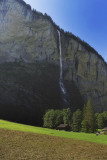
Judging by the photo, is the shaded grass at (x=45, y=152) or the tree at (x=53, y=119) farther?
the tree at (x=53, y=119)

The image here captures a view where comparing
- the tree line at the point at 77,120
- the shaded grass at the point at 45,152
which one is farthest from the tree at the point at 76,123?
the shaded grass at the point at 45,152

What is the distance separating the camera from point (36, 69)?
66.4 meters

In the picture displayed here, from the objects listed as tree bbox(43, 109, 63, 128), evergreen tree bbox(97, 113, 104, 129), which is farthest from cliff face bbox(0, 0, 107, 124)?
evergreen tree bbox(97, 113, 104, 129)

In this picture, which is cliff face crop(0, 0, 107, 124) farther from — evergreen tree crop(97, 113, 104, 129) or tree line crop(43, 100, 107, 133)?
evergreen tree crop(97, 113, 104, 129)

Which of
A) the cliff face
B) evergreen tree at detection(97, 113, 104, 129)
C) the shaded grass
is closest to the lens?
the shaded grass

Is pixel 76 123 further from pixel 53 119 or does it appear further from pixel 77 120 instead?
pixel 53 119

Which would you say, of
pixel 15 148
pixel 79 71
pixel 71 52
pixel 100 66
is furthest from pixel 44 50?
pixel 15 148

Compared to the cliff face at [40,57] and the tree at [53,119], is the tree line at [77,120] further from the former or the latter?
the cliff face at [40,57]

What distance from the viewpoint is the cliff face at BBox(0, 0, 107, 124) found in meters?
63.8

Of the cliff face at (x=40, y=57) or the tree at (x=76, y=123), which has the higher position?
the cliff face at (x=40, y=57)

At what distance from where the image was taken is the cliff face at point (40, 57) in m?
63.8

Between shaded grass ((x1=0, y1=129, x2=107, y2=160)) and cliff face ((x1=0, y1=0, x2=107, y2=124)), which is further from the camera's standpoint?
cliff face ((x1=0, y1=0, x2=107, y2=124))

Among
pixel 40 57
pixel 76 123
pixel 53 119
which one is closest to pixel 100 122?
pixel 76 123

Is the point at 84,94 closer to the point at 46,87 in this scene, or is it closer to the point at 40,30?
the point at 46,87
